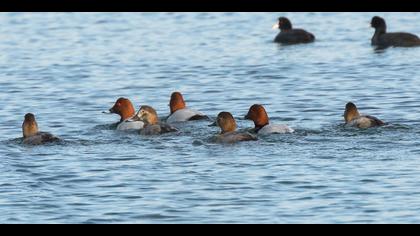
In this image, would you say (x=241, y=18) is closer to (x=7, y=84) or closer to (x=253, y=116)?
(x=7, y=84)

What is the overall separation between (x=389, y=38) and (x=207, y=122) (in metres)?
12.6

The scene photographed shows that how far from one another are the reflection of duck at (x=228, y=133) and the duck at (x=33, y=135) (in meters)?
2.41

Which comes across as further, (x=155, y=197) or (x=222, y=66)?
(x=222, y=66)

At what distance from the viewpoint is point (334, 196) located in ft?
54.0

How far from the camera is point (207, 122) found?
73.8ft

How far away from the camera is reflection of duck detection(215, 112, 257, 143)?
20141 mm

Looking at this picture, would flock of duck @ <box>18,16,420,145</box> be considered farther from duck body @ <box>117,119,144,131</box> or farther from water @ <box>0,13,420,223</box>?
water @ <box>0,13,420,223</box>

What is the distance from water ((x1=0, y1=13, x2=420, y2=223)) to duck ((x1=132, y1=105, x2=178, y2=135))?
22cm

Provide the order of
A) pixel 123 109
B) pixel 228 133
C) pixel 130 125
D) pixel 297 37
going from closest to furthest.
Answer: pixel 228 133
pixel 130 125
pixel 123 109
pixel 297 37

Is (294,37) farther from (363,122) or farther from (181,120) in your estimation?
(363,122)

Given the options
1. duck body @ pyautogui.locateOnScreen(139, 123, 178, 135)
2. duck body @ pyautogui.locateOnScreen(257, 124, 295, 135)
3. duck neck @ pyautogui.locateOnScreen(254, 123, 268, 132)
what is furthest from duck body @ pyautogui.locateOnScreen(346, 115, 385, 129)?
duck body @ pyautogui.locateOnScreen(139, 123, 178, 135)

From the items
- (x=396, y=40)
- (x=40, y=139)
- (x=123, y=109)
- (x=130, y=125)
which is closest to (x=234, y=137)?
(x=130, y=125)
